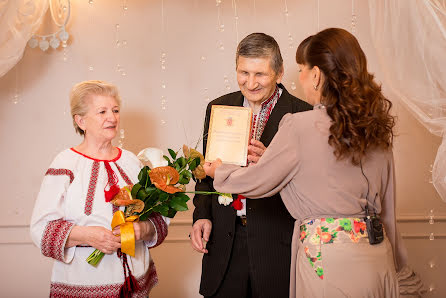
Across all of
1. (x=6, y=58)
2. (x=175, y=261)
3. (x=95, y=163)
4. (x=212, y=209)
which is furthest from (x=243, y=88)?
(x=175, y=261)

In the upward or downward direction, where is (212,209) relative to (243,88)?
downward

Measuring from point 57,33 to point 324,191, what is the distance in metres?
2.57

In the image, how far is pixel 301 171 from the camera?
1.93m

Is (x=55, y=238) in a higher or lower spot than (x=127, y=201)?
lower

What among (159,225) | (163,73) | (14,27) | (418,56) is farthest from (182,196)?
(163,73)

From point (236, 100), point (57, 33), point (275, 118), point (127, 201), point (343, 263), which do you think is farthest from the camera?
point (57, 33)

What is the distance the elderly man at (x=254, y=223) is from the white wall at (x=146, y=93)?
3.72 feet

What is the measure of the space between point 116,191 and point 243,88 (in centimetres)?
82

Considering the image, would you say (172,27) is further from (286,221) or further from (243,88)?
(286,221)

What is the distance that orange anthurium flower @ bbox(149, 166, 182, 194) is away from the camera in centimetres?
224

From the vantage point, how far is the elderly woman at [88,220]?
2.29m

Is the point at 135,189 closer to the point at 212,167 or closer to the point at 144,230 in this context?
the point at 144,230

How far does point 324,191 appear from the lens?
6.23 feet

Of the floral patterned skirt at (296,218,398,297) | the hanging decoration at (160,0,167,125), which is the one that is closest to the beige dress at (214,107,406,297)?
the floral patterned skirt at (296,218,398,297)
